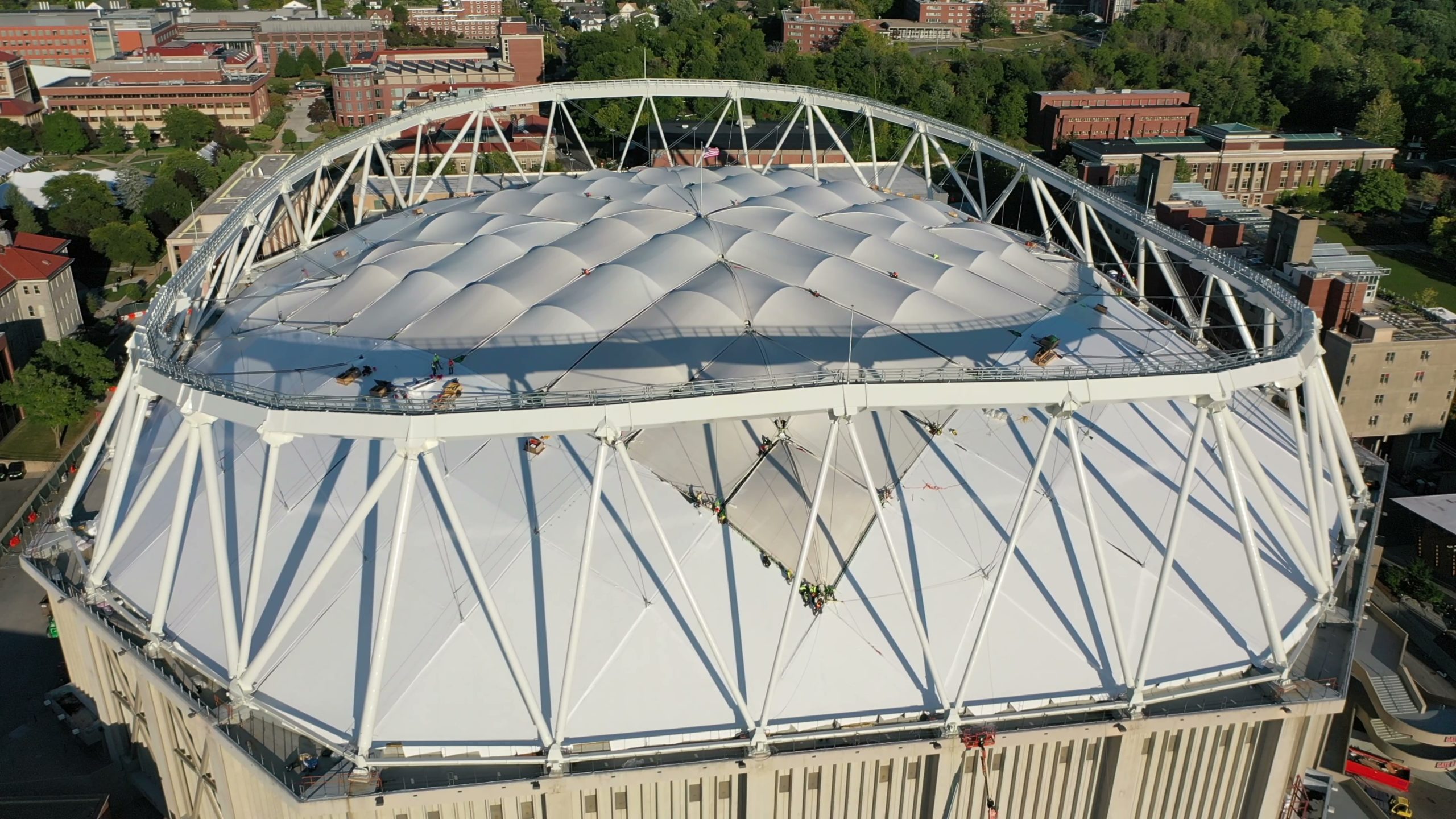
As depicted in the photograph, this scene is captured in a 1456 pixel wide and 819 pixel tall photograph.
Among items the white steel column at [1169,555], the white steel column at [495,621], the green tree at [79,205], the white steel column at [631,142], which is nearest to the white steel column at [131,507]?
the white steel column at [495,621]

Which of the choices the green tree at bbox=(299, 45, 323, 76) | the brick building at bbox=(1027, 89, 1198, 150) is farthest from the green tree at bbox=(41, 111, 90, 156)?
the brick building at bbox=(1027, 89, 1198, 150)

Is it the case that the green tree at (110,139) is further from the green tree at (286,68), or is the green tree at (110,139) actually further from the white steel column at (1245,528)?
the white steel column at (1245,528)

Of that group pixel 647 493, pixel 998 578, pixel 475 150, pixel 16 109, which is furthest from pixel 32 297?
pixel 16 109

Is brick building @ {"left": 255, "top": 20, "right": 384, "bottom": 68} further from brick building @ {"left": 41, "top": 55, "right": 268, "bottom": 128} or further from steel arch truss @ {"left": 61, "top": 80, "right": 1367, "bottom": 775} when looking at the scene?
steel arch truss @ {"left": 61, "top": 80, "right": 1367, "bottom": 775}

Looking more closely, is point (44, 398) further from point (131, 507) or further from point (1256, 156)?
point (1256, 156)

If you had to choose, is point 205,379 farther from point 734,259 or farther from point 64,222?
point 64,222

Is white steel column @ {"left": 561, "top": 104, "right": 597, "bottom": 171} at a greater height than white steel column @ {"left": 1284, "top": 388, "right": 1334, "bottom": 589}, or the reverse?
white steel column @ {"left": 561, "top": 104, "right": 597, "bottom": 171}
